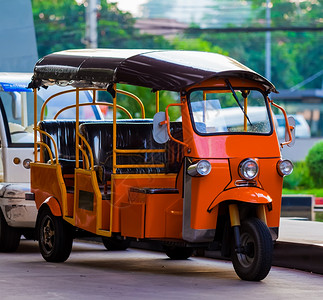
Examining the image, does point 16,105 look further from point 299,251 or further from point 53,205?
point 299,251

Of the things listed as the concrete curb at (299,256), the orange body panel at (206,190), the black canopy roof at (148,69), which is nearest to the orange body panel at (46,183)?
the black canopy roof at (148,69)

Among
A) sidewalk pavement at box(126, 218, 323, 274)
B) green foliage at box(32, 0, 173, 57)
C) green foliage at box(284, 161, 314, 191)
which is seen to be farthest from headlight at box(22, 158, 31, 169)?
green foliage at box(32, 0, 173, 57)

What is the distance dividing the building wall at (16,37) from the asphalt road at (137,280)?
828 centimetres

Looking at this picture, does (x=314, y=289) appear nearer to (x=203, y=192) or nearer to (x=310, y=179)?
(x=203, y=192)

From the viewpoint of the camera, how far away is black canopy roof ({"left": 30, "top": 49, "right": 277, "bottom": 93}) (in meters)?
9.13

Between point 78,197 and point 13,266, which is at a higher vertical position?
point 78,197

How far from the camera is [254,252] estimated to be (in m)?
8.70

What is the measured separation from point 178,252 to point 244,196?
2361 mm

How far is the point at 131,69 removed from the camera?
31.0 feet

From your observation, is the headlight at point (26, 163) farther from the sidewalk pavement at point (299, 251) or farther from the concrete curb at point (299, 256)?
the concrete curb at point (299, 256)

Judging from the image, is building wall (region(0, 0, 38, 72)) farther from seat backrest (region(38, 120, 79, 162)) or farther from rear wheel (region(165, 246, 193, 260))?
rear wheel (region(165, 246, 193, 260))

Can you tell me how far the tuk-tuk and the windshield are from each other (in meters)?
0.01

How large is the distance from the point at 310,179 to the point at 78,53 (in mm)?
15709

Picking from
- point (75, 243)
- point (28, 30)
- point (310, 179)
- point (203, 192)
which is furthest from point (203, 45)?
point (203, 192)
